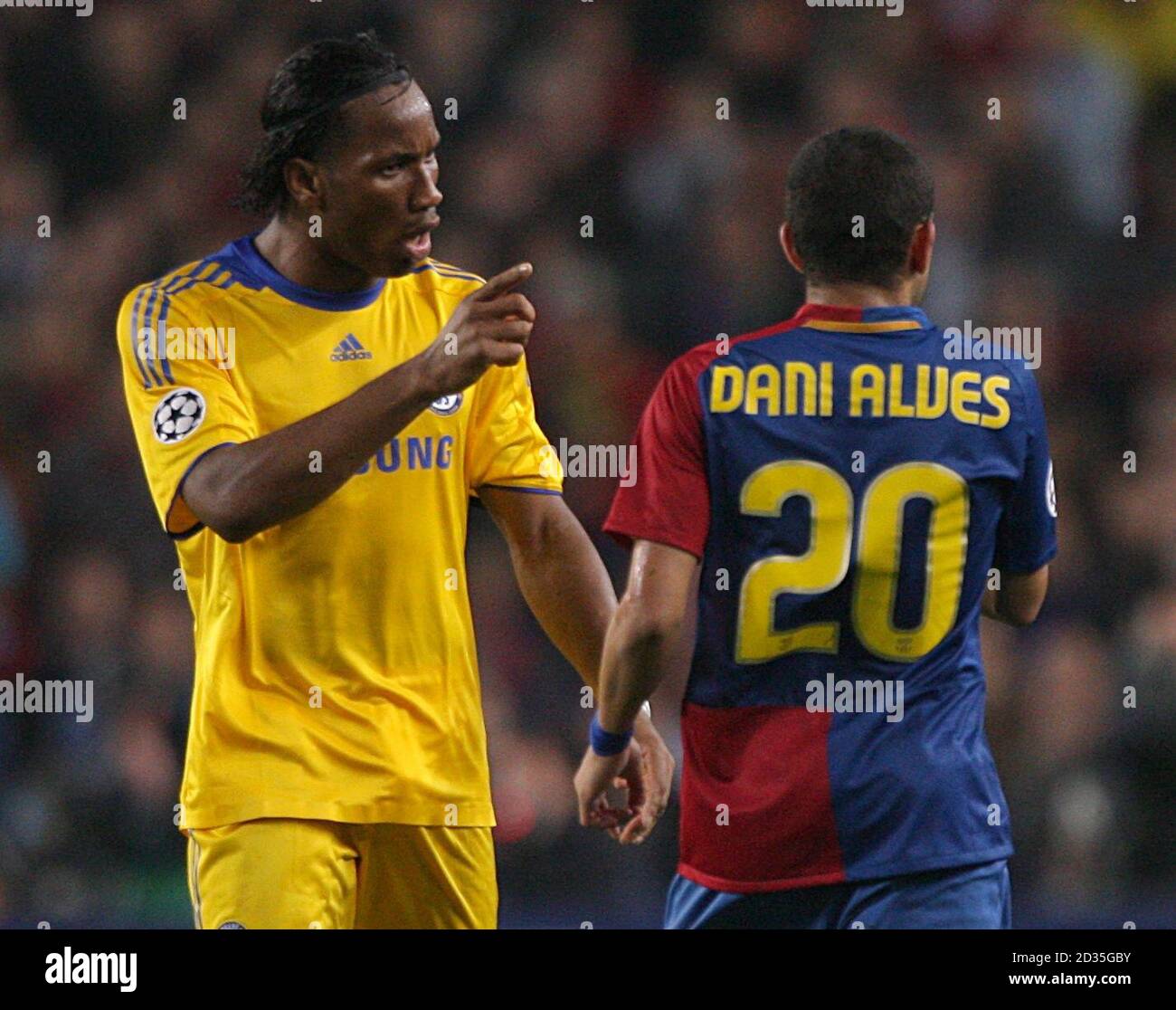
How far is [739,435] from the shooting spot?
340cm

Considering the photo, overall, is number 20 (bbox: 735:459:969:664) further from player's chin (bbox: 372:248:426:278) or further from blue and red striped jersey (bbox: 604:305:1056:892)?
player's chin (bbox: 372:248:426:278)

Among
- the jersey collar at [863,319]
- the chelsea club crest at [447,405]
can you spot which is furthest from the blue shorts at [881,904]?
the chelsea club crest at [447,405]

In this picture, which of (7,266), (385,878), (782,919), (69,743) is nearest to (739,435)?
(782,919)

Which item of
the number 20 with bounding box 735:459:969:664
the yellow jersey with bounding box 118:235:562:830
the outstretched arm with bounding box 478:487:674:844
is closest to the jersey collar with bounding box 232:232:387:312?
the yellow jersey with bounding box 118:235:562:830

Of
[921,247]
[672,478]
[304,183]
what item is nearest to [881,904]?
[672,478]

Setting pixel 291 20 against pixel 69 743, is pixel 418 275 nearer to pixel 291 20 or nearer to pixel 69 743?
pixel 69 743

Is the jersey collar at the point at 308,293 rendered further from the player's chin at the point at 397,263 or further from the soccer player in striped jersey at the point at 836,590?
the soccer player in striped jersey at the point at 836,590

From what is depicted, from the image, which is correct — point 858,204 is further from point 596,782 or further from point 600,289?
point 600,289

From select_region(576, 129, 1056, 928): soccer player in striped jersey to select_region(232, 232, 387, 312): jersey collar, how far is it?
0.69m

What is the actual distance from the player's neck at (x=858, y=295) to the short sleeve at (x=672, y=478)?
23 centimetres

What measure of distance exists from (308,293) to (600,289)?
3.43 m

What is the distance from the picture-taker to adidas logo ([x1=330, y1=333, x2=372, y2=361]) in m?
3.80

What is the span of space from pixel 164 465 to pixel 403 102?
31.2 inches

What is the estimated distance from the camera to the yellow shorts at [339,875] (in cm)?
357
